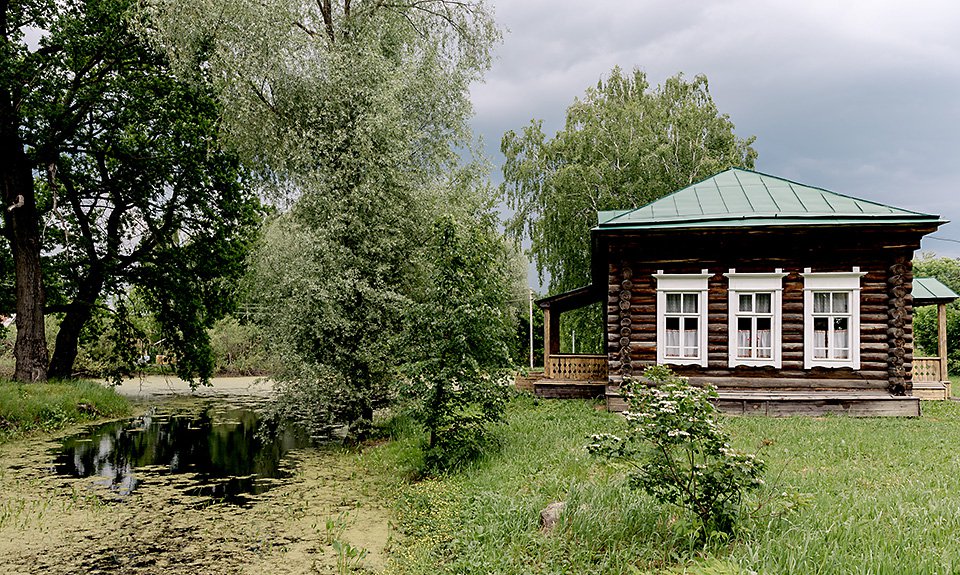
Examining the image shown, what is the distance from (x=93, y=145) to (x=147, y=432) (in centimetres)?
776

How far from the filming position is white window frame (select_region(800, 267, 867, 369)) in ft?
45.9

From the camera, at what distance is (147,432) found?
1555 cm

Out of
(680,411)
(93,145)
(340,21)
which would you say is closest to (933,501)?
(680,411)

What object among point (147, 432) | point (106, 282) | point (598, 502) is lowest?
point (147, 432)

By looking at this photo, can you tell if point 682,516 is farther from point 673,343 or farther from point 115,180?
point 115,180

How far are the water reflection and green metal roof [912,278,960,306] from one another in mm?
Result: 17957

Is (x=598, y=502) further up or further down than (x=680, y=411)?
further down

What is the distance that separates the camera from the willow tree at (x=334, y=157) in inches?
491

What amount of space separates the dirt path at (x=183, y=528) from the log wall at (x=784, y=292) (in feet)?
24.6

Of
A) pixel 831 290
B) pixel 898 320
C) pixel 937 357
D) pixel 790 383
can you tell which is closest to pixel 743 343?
pixel 790 383

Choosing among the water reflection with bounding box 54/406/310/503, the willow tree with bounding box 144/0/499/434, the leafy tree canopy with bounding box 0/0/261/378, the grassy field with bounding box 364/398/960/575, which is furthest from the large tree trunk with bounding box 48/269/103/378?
the grassy field with bounding box 364/398/960/575

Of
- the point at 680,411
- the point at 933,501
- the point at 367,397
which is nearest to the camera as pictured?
the point at 680,411

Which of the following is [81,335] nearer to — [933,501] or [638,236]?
[638,236]

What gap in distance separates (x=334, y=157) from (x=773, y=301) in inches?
401
